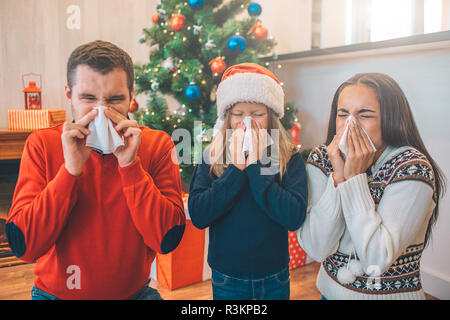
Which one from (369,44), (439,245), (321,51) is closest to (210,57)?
(321,51)

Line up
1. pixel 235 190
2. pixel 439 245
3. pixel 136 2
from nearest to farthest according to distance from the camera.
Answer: pixel 235 190
pixel 439 245
pixel 136 2

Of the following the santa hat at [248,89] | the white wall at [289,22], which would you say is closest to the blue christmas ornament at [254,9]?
the white wall at [289,22]

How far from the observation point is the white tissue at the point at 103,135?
0.75 m

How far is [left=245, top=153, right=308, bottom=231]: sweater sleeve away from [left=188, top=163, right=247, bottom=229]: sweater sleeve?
0.04m

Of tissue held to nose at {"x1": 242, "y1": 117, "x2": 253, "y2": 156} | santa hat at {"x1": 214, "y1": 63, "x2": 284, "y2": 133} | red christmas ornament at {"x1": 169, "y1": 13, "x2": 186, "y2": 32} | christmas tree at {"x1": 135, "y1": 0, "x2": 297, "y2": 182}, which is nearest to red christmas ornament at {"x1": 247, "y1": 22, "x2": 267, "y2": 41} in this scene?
christmas tree at {"x1": 135, "y1": 0, "x2": 297, "y2": 182}

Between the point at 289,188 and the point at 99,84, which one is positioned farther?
the point at 289,188

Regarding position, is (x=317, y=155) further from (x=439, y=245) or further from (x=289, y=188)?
(x=439, y=245)

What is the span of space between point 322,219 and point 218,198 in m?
0.26

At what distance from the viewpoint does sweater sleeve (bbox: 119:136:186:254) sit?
2.73ft

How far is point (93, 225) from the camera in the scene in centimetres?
87

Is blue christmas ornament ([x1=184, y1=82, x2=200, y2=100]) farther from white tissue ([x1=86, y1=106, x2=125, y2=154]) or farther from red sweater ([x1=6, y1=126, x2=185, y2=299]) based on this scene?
white tissue ([x1=86, y1=106, x2=125, y2=154])

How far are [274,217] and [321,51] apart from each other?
87 centimetres

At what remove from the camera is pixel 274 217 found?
91 centimetres

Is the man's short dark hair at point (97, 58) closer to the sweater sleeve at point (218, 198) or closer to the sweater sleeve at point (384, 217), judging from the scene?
the sweater sleeve at point (218, 198)
